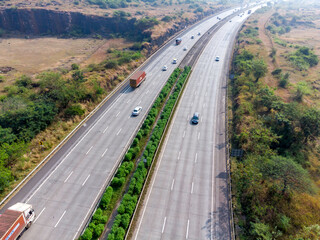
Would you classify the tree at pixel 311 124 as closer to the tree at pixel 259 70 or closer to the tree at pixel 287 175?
the tree at pixel 287 175

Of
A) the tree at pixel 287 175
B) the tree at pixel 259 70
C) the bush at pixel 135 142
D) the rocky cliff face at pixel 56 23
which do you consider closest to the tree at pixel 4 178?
the bush at pixel 135 142

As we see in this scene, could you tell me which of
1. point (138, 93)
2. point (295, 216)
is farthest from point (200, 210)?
point (138, 93)

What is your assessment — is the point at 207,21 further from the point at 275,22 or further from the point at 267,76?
the point at 267,76

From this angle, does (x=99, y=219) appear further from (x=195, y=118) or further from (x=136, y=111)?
(x=195, y=118)

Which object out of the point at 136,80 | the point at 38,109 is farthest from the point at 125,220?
the point at 136,80

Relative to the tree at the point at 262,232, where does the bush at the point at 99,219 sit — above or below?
above
